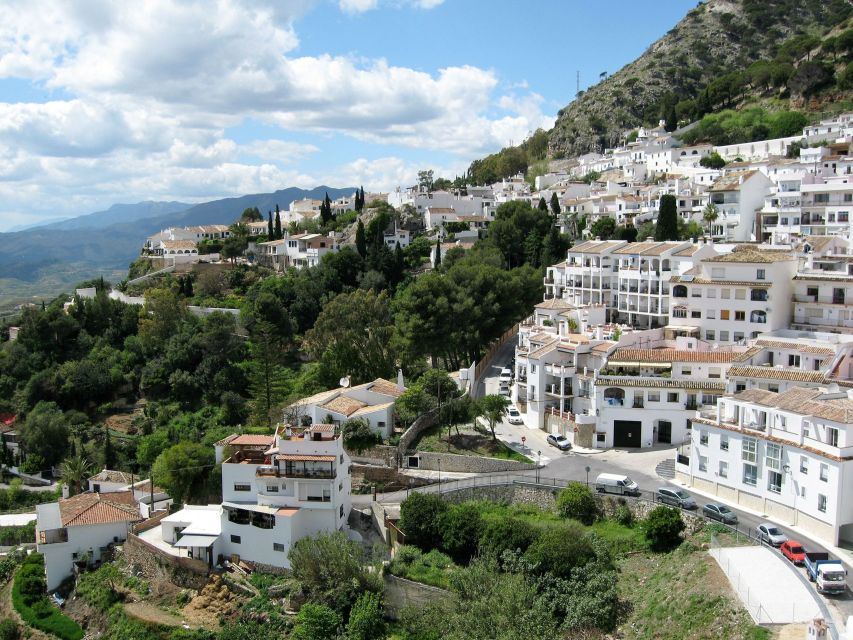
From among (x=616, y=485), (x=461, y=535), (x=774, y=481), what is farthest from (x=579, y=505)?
(x=774, y=481)

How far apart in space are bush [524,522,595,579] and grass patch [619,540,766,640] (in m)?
1.30

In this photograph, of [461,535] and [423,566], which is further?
[461,535]

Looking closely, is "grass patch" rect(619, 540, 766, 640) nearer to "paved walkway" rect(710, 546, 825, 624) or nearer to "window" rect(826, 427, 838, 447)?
"paved walkway" rect(710, 546, 825, 624)

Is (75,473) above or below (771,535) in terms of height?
below

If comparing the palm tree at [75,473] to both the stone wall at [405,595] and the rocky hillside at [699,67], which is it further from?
the rocky hillside at [699,67]

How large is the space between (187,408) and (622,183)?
4553cm

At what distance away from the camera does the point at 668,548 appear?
23656mm

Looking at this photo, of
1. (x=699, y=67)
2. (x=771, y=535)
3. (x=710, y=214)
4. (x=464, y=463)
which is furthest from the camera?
(x=699, y=67)

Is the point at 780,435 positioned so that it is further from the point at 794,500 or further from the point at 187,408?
the point at 187,408

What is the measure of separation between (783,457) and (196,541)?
2023 cm

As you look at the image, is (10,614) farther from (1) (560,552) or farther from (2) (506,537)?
(1) (560,552)

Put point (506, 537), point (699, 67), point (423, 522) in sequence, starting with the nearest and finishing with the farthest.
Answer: point (506, 537), point (423, 522), point (699, 67)

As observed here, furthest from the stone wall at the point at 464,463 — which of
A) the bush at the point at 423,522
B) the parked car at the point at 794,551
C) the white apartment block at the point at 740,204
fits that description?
the white apartment block at the point at 740,204

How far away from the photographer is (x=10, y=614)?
28734 mm
